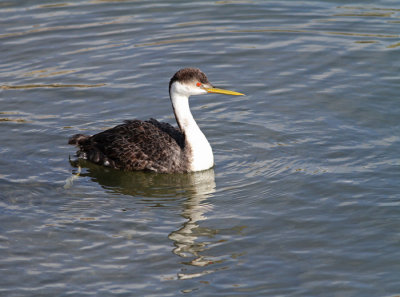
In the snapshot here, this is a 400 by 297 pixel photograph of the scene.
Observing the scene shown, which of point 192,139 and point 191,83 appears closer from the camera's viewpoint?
point 191,83

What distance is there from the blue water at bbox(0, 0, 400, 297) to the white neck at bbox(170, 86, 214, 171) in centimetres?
19

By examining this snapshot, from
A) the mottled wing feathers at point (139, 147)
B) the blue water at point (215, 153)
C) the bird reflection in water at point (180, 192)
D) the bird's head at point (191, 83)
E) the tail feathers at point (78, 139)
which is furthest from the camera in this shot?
the tail feathers at point (78, 139)

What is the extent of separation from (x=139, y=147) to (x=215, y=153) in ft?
4.67

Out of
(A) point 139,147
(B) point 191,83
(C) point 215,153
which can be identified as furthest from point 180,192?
(B) point 191,83

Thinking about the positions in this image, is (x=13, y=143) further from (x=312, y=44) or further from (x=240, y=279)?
(x=312, y=44)

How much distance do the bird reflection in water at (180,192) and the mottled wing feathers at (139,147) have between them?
160 mm

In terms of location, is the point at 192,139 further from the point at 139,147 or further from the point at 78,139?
the point at 78,139

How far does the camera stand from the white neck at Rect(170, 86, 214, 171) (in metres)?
12.0

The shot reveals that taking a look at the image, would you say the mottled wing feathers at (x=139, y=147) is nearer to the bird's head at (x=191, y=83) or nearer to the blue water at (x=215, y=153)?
the blue water at (x=215, y=153)

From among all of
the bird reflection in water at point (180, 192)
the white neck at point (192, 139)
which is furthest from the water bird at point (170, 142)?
the bird reflection in water at point (180, 192)

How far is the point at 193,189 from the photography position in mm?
11570

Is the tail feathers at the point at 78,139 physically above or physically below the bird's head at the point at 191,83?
below

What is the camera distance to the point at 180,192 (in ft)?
37.7

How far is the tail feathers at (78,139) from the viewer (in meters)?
12.6
